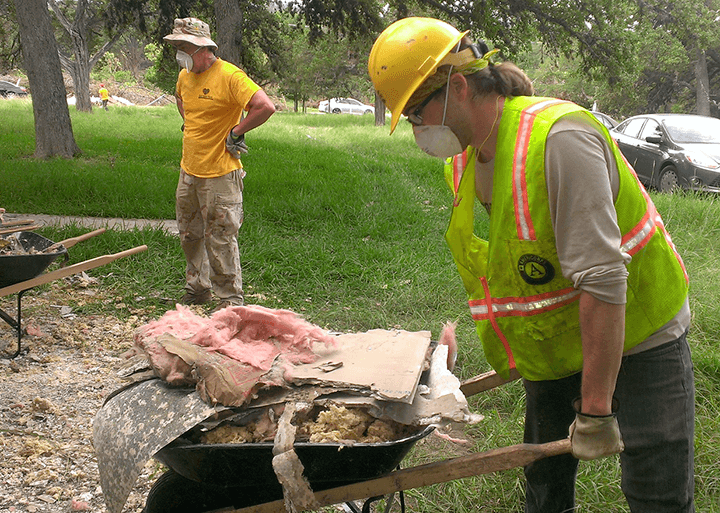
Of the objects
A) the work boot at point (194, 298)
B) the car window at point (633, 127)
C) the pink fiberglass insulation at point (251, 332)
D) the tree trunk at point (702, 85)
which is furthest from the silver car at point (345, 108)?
the pink fiberglass insulation at point (251, 332)

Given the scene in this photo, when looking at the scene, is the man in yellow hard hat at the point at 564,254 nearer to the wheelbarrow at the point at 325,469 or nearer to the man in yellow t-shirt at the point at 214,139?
the wheelbarrow at the point at 325,469

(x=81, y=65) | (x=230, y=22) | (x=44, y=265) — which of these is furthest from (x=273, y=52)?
(x=81, y=65)

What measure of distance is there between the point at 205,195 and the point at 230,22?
226 inches

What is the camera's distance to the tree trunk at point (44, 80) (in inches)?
414

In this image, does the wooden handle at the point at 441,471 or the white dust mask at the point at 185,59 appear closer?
the wooden handle at the point at 441,471

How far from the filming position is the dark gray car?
9.74 meters

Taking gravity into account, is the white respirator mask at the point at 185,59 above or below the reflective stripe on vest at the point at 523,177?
above

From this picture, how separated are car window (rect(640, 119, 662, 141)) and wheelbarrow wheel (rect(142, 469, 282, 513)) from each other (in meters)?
10.9

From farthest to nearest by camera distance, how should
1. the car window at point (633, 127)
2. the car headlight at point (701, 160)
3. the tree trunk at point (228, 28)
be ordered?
the car window at point (633, 127), the tree trunk at point (228, 28), the car headlight at point (701, 160)

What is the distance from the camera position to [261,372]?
2.06 metres

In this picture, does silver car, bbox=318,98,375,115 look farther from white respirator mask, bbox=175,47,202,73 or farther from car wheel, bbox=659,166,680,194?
white respirator mask, bbox=175,47,202,73

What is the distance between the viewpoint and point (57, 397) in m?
3.89

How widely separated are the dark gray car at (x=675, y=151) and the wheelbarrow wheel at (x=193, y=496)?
891 cm

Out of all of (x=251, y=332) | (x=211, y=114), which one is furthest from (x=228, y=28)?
(x=251, y=332)
